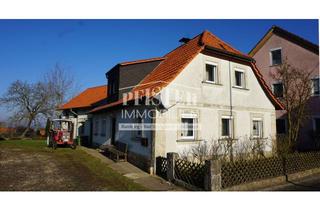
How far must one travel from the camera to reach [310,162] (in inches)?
473

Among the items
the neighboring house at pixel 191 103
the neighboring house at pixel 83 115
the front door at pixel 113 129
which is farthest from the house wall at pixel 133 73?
the neighboring house at pixel 83 115

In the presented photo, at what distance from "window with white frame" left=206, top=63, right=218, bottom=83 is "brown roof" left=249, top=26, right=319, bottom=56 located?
493 inches

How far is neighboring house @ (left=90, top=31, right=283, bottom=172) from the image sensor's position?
11.0 meters

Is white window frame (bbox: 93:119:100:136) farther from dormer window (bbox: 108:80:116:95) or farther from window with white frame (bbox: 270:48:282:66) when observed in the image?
window with white frame (bbox: 270:48:282:66)

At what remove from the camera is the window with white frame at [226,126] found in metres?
13.1

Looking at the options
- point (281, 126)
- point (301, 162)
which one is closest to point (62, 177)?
point (301, 162)

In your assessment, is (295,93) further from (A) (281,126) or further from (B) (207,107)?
(B) (207,107)

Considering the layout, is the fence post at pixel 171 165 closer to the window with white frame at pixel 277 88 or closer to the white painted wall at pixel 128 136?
the white painted wall at pixel 128 136

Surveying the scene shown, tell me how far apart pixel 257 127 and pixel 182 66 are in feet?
21.9

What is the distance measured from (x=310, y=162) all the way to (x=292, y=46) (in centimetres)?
1370

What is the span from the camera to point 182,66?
1166 cm

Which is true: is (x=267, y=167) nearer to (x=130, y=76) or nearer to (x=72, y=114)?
(x=130, y=76)

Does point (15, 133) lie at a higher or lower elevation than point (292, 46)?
lower

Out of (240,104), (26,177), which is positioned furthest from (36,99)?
(240,104)
